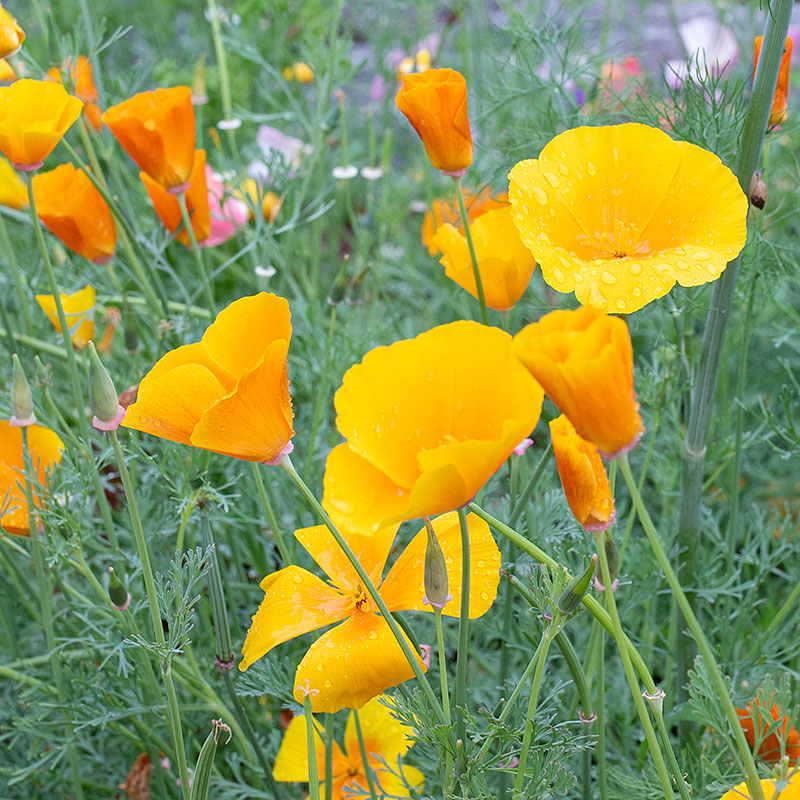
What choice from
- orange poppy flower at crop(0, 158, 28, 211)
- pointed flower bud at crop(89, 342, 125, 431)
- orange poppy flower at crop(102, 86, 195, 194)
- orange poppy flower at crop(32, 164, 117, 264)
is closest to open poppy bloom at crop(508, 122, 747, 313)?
pointed flower bud at crop(89, 342, 125, 431)

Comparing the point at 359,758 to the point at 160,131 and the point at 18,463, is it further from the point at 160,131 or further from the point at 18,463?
the point at 160,131

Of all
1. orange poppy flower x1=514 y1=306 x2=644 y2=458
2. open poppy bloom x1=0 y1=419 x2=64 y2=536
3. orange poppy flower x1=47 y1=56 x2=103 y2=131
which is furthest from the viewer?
orange poppy flower x1=47 y1=56 x2=103 y2=131

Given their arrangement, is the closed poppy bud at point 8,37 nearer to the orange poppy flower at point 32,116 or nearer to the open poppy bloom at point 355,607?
the orange poppy flower at point 32,116

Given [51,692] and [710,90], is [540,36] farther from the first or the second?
[51,692]

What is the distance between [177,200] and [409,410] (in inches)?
21.9

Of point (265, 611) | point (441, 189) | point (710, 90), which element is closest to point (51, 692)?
point (265, 611)

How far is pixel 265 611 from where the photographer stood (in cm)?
61

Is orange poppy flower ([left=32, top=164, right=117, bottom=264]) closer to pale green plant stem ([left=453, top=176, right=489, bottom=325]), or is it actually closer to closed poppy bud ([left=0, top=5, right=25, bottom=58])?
closed poppy bud ([left=0, top=5, right=25, bottom=58])

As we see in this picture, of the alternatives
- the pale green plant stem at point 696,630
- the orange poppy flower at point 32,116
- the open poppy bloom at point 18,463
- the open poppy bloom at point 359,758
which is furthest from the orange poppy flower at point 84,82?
the pale green plant stem at point 696,630

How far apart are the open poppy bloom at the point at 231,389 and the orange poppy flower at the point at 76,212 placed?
1.44ft

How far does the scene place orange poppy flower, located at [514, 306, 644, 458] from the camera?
39 cm

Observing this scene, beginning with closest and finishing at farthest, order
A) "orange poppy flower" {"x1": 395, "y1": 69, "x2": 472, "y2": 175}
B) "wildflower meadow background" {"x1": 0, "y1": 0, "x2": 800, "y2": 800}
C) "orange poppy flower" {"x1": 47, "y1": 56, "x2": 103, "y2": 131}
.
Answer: "wildflower meadow background" {"x1": 0, "y1": 0, "x2": 800, "y2": 800}
"orange poppy flower" {"x1": 395, "y1": 69, "x2": 472, "y2": 175}
"orange poppy flower" {"x1": 47, "y1": 56, "x2": 103, "y2": 131}

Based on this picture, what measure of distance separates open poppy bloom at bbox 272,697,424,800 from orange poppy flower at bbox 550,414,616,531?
327 mm

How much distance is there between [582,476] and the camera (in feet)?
1.55
